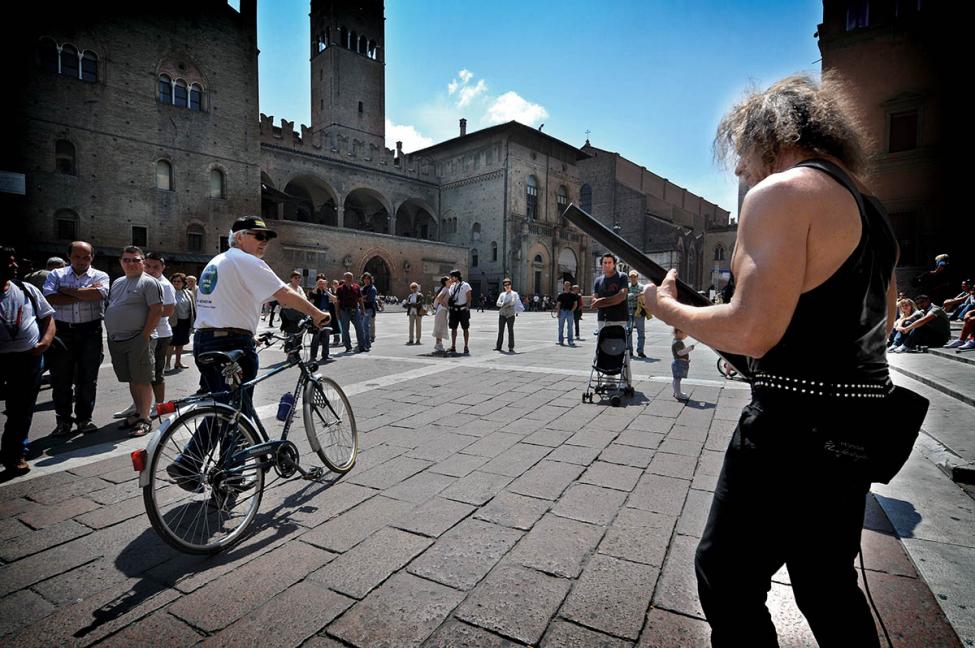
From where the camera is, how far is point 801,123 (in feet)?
4.18

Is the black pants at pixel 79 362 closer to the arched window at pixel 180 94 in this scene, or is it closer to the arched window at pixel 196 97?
the arched window at pixel 180 94

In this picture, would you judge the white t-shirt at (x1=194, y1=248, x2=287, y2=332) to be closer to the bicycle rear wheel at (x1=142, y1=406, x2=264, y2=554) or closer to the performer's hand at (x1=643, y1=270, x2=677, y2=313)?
the bicycle rear wheel at (x1=142, y1=406, x2=264, y2=554)

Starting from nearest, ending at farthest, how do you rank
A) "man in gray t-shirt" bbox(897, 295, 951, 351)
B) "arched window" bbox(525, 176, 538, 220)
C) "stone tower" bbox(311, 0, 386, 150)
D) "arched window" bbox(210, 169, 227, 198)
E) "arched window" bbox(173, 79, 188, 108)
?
"man in gray t-shirt" bbox(897, 295, 951, 351) → "arched window" bbox(173, 79, 188, 108) → "arched window" bbox(210, 169, 227, 198) → "arched window" bbox(525, 176, 538, 220) → "stone tower" bbox(311, 0, 386, 150)

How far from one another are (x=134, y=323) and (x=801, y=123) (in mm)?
5456

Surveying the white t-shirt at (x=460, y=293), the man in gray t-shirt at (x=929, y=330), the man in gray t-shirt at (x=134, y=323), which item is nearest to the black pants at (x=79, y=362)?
the man in gray t-shirt at (x=134, y=323)

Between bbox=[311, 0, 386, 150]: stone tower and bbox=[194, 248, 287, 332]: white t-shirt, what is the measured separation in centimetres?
4383

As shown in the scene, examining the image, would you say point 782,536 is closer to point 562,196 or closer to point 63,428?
point 63,428

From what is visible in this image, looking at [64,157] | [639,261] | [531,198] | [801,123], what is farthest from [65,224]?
[801,123]

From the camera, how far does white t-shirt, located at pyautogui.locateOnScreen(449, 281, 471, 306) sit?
10.4 m

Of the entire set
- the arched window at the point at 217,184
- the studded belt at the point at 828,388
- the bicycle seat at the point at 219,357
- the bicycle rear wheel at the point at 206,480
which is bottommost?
the bicycle rear wheel at the point at 206,480

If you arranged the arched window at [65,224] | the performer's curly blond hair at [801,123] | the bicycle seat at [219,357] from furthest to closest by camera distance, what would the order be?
1. the arched window at [65,224]
2. the bicycle seat at [219,357]
3. the performer's curly blond hair at [801,123]

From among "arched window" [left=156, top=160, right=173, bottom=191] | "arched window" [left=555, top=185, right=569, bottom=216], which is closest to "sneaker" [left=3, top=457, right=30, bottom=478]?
"arched window" [left=156, top=160, right=173, bottom=191]

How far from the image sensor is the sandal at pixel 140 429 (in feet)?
15.2

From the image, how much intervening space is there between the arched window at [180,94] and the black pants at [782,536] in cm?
3646
